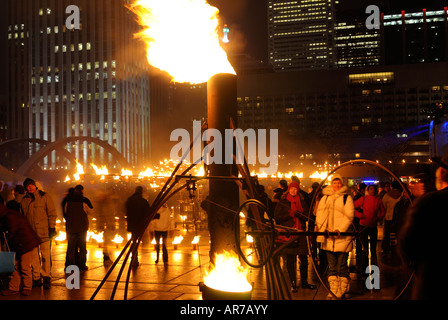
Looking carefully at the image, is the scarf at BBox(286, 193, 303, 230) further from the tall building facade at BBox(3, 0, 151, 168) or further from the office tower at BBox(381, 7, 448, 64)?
the office tower at BBox(381, 7, 448, 64)

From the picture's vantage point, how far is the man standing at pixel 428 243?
300 centimetres

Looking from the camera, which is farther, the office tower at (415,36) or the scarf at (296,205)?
the office tower at (415,36)

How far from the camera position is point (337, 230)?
285 inches

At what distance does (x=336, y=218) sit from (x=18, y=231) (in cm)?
532

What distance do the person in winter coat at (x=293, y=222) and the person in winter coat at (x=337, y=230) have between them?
0.85m

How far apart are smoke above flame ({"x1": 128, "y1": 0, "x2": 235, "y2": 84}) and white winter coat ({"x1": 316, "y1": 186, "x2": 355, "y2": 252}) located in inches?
121

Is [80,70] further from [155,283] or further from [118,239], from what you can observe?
[155,283]

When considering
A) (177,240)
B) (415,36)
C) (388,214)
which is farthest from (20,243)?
(415,36)

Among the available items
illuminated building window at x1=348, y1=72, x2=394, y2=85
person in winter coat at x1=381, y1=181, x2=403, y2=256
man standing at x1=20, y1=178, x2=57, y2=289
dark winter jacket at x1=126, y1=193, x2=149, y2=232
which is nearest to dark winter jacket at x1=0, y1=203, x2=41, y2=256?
man standing at x1=20, y1=178, x2=57, y2=289

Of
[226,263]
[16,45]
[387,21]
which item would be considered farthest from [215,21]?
[387,21]

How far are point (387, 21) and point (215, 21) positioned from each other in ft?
639

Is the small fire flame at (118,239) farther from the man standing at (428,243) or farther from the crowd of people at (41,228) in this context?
the man standing at (428,243)

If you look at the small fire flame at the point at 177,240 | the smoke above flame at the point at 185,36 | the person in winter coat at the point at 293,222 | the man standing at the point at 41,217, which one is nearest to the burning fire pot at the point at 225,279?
the smoke above flame at the point at 185,36

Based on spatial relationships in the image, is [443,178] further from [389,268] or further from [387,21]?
[387,21]
